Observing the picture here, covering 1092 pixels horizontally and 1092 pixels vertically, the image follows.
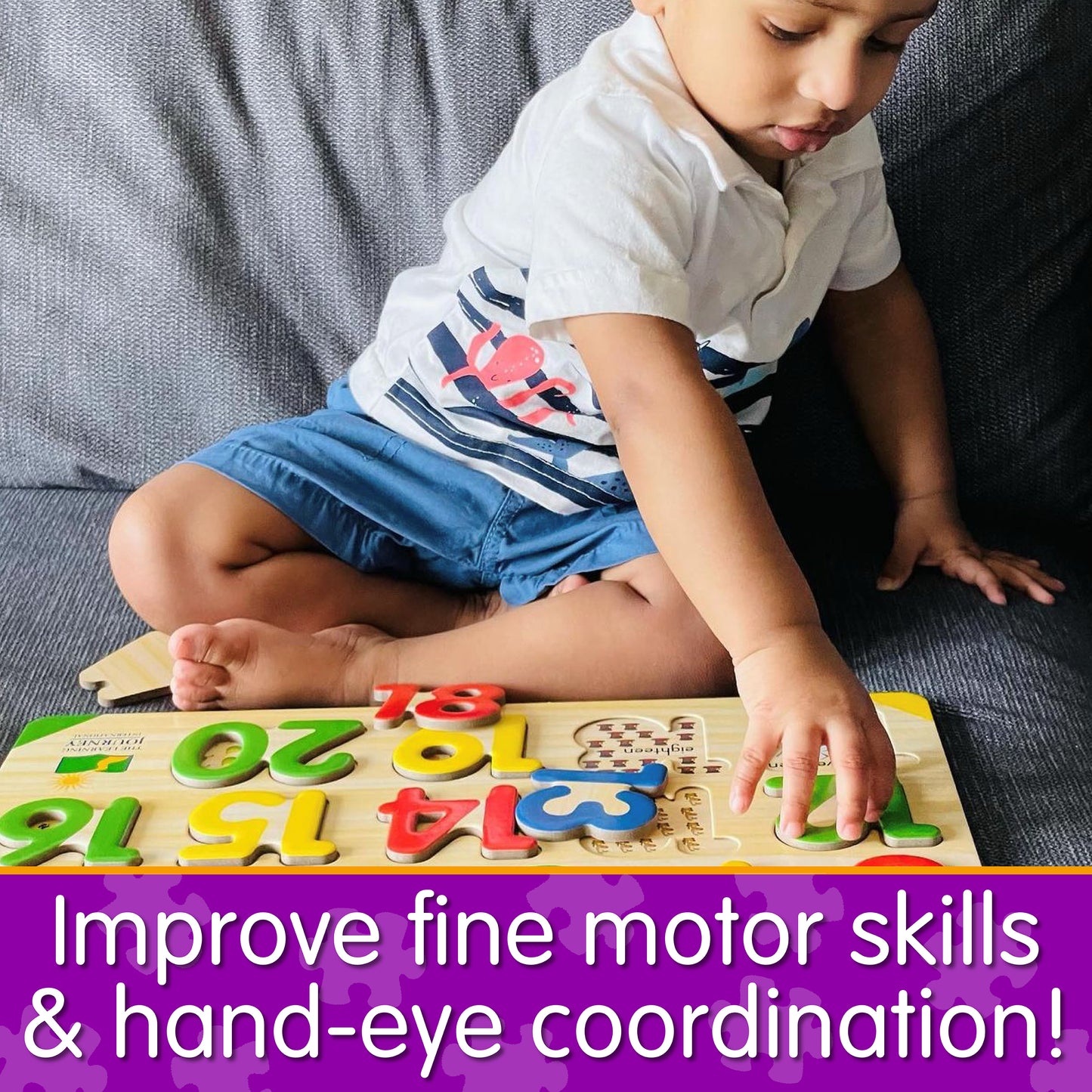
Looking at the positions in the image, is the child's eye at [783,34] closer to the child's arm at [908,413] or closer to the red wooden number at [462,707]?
the child's arm at [908,413]

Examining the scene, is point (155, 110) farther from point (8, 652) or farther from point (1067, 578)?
point (1067, 578)

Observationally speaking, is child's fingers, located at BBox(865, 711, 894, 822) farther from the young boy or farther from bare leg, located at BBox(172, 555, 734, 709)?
bare leg, located at BBox(172, 555, 734, 709)

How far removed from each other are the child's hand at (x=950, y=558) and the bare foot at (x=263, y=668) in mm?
388

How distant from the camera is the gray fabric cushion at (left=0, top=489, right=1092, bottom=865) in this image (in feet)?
2.52

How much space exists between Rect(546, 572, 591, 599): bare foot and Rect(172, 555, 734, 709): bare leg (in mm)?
46

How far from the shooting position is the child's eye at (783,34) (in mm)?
789

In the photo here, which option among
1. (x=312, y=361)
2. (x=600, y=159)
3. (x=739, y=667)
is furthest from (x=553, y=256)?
(x=312, y=361)

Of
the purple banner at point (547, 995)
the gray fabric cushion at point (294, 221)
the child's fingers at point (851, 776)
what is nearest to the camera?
the purple banner at point (547, 995)

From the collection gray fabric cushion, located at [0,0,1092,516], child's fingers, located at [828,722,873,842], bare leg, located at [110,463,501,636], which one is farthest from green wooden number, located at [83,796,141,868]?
gray fabric cushion, located at [0,0,1092,516]

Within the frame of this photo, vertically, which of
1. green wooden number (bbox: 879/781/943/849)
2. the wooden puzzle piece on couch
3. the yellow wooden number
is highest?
the yellow wooden number

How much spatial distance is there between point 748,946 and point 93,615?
1.87 feet

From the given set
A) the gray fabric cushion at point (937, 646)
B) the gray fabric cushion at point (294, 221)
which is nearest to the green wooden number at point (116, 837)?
the gray fabric cushion at point (937, 646)

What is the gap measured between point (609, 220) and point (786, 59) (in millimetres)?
135

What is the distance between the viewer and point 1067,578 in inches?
41.4
